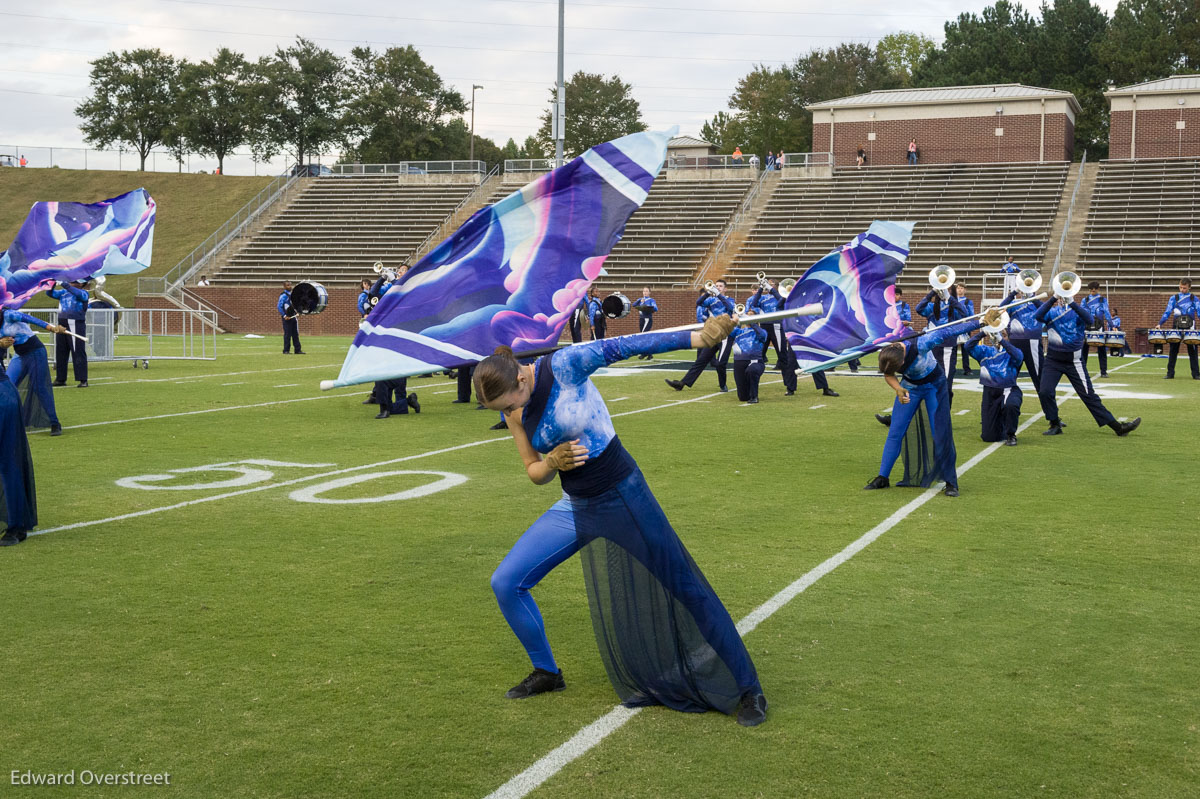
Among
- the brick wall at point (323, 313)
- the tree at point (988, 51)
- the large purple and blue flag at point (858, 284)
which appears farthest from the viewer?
the tree at point (988, 51)

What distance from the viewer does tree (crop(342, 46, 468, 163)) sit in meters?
69.6

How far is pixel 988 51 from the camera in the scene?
222 ft

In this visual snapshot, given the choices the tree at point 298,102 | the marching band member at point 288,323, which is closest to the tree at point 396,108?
the tree at point 298,102

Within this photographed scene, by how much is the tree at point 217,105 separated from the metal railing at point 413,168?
19.2m

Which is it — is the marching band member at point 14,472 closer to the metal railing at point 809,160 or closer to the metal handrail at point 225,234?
the metal handrail at point 225,234

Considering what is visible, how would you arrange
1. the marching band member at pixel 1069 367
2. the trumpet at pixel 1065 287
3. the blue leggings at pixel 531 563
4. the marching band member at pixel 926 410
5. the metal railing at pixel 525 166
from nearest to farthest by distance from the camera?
the blue leggings at pixel 531 563 < the marching band member at pixel 926 410 < the marching band member at pixel 1069 367 < the trumpet at pixel 1065 287 < the metal railing at pixel 525 166

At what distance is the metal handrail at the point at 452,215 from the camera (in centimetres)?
4224

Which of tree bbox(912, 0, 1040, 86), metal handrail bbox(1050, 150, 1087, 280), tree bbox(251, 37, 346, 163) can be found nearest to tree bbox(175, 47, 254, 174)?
tree bbox(251, 37, 346, 163)

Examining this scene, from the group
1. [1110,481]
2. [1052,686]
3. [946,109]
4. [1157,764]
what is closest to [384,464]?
[1110,481]

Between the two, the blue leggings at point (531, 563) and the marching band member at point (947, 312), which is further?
the marching band member at point (947, 312)

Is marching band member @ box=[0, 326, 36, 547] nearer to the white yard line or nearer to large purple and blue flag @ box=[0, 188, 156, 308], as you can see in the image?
large purple and blue flag @ box=[0, 188, 156, 308]

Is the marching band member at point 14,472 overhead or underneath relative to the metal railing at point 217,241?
underneath

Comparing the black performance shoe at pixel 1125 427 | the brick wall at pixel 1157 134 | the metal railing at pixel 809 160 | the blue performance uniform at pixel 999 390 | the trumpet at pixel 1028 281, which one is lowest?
the black performance shoe at pixel 1125 427

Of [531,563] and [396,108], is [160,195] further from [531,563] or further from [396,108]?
[531,563]
